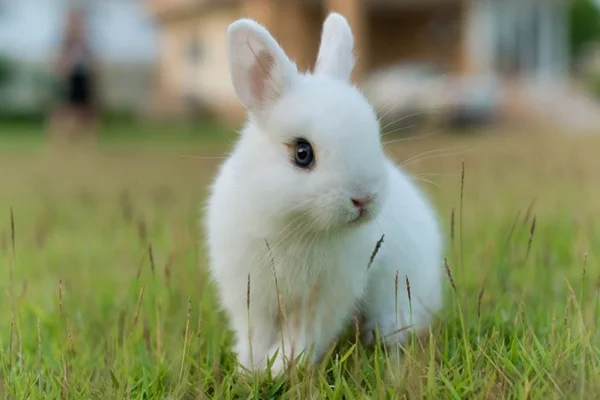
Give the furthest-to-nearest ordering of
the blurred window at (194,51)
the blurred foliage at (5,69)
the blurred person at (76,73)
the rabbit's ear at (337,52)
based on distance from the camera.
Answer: the blurred foliage at (5,69)
the blurred window at (194,51)
the blurred person at (76,73)
the rabbit's ear at (337,52)

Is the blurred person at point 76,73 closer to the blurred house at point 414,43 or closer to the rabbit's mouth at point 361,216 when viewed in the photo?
the blurred house at point 414,43

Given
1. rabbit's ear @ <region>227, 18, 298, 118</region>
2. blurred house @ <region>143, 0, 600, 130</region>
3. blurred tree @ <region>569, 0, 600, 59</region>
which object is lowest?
rabbit's ear @ <region>227, 18, 298, 118</region>

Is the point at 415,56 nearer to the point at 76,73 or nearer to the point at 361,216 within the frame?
the point at 76,73

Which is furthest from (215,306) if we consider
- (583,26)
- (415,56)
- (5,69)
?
(583,26)

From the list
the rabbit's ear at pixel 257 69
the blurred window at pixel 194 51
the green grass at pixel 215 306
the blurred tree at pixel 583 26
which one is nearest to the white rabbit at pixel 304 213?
the rabbit's ear at pixel 257 69

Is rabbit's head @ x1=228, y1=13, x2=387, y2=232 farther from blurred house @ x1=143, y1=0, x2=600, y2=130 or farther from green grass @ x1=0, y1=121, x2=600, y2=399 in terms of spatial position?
blurred house @ x1=143, y1=0, x2=600, y2=130

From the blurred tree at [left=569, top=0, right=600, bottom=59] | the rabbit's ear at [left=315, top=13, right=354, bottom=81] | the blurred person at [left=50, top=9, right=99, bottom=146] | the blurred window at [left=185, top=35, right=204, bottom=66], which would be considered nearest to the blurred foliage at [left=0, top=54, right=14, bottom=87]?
the blurred window at [left=185, top=35, right=204, bottom=66]

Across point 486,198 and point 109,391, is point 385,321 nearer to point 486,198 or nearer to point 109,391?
point 109,391
